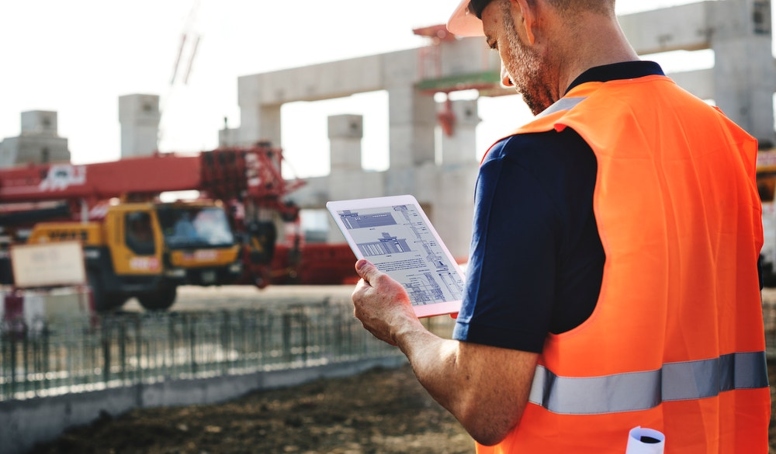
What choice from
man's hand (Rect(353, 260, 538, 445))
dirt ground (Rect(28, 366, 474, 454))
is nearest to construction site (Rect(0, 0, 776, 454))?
dirt ground (Rect(28, 366, 474, 454))

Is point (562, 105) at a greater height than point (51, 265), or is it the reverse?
point (562, 105)

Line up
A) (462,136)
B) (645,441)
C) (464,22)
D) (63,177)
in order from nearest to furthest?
(645,441), (464,22), (63,177), (462,136)

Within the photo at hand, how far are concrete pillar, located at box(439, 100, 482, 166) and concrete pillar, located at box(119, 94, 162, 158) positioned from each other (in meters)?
9.11

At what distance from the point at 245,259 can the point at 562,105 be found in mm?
20797

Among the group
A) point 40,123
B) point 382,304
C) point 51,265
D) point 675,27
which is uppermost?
point 675,27

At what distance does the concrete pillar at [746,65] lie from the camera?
2366 centimetres

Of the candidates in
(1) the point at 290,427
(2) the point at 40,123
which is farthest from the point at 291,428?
(2) the point at 40,123

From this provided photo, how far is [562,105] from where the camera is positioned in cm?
182

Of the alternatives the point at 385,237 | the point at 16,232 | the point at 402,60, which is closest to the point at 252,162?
the point at 16,232

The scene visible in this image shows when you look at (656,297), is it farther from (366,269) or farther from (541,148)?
(366,269)

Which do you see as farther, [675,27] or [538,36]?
[675,27]

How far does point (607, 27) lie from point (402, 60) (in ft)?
95.9

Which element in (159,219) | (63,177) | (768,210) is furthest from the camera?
(63,177)

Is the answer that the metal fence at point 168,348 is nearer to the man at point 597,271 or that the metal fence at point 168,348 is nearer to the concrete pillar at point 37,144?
the man at point 597,271
